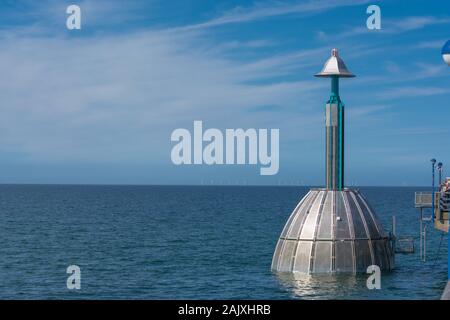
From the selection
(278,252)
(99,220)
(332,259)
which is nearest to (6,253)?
(278,252)

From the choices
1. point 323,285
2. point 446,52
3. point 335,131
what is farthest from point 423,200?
point 446,52

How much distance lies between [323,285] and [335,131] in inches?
449

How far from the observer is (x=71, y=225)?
117m

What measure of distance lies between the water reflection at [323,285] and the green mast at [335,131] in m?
6.71

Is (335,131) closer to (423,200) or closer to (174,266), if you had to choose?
(423,200)

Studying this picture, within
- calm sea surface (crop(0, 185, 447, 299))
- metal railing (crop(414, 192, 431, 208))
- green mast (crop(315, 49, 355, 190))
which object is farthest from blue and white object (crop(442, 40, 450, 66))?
metal railing (crop(414, 192, 431, 208))

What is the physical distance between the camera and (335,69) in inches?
2099

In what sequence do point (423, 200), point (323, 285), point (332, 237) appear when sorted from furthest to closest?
point (423, 200), point (332, 237), point (323, 285)
